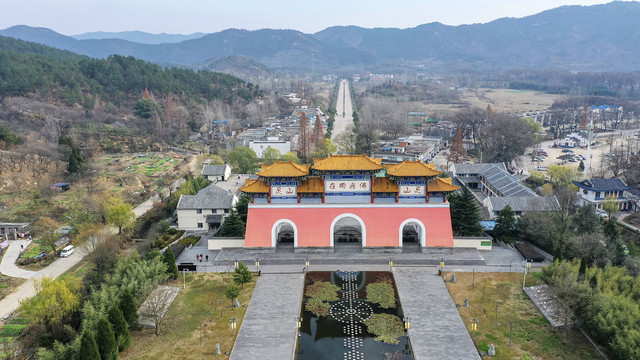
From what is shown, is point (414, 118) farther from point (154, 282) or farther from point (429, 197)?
point (154, 282)

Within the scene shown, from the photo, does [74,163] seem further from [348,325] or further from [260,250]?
[348,325]

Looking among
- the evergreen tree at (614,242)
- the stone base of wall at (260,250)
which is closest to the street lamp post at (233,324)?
the stone base of wall at (260,250)

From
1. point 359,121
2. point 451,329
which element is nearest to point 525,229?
point 451,329

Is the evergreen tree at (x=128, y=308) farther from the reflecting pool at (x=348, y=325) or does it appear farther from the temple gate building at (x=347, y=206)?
the temple gate building at (x=347, y=206)

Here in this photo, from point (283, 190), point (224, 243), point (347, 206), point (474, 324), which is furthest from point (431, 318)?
point (224, 243)

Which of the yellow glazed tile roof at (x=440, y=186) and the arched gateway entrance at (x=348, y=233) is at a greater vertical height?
the yellow glazed tile roof at (x=440, y=186)

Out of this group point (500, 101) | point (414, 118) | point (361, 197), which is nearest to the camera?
point (361, 197)
